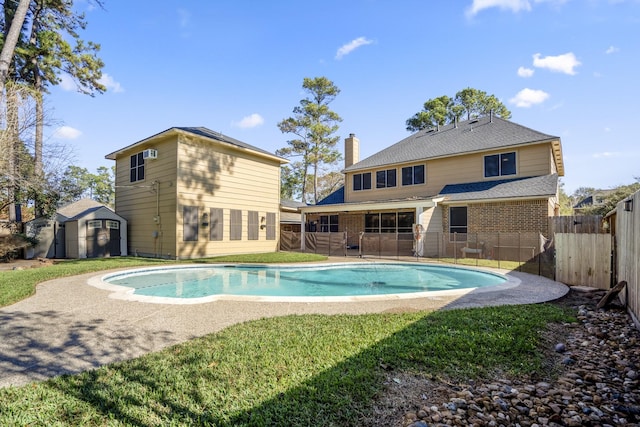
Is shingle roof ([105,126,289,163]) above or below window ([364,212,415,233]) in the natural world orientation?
above

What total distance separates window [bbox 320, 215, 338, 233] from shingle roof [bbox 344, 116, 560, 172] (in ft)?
10.3

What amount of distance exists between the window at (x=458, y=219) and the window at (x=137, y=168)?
583 inches

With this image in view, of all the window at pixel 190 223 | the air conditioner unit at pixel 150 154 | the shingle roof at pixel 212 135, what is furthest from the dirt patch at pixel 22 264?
the shingle roof at pixel 212 135

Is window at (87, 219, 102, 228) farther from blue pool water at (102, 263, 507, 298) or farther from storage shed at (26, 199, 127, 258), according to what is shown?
blue pool water at (102, 263, 507, 298)

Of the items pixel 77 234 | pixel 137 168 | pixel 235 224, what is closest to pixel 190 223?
pixel 235 224

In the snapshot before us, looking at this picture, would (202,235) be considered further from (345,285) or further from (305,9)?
(305,9)

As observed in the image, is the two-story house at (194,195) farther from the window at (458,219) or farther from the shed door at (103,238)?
the window at (458,219)

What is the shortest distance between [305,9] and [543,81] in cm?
1040

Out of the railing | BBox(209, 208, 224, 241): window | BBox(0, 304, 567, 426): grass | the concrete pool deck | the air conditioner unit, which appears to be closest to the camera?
BBox(0, 304, 567, 426): grass

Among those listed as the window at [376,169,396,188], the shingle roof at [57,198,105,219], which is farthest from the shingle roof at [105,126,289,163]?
the window at [376,169,396,188]

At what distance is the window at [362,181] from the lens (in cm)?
1963

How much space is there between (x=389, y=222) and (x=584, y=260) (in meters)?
10.1

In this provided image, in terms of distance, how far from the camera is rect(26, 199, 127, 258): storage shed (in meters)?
14.2

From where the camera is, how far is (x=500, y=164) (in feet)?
51.2
